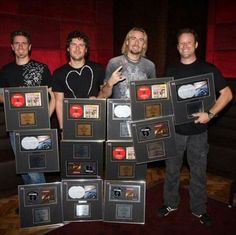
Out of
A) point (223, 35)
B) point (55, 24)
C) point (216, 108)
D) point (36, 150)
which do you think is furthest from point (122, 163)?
point (223, 35)

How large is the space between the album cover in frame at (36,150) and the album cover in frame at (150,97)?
2.06ft

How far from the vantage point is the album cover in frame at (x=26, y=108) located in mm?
2100

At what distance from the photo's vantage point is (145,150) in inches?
85.6

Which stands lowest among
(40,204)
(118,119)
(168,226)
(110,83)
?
(168,226)

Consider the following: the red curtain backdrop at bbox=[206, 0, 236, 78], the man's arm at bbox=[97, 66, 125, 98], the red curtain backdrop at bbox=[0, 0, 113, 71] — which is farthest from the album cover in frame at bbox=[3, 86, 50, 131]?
the red curtain backdrop at bbox=[206, 0, 236, 78]

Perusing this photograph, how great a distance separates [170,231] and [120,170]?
636 millimetres

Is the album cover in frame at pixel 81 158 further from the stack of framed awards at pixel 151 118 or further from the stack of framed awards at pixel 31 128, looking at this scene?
the stack of framed awards at pixel 151 118

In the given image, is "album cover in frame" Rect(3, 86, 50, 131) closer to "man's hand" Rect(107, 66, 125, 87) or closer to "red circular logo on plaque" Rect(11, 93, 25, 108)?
"red circular logo on plaque" Rect(11, 93, 25, 108)

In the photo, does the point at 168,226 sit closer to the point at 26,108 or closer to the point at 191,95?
the point at 191,95

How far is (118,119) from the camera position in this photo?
2188mm

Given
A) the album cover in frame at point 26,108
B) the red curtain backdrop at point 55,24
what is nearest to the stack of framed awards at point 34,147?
the album cover in frame at point 26,108

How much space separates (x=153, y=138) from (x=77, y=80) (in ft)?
2.29

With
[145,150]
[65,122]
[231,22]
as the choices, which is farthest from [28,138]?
[231,22]

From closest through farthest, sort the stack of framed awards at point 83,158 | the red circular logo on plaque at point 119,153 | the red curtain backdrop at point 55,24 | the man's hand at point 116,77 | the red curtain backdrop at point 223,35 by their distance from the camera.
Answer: the man's hand at point 116,77
the stack of framed awards at point 83,158
the red circular logo on plaque at point 119,153
the red curtain backdrop at point 55,24
the red curtain backdrop at point 223,35
